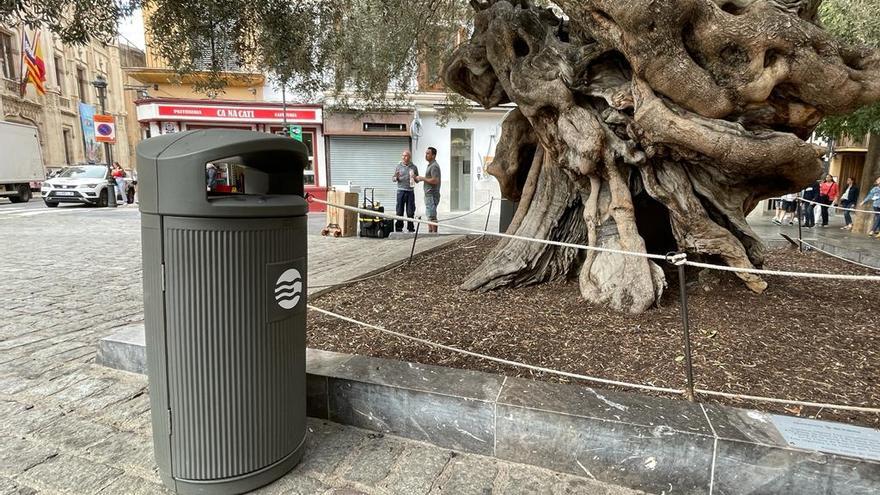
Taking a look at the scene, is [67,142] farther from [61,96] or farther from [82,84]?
[82,84]

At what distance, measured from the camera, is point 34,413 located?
2629mm

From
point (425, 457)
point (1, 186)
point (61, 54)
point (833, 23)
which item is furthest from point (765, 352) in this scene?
point (61, 54)

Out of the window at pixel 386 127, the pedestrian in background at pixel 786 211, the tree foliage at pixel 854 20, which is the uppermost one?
the tree foliage at pixel 854 20

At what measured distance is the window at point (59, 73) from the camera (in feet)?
118

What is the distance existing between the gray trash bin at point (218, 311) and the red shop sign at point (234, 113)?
1755 centimetres

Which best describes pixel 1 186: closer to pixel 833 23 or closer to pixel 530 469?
pixel 530 469

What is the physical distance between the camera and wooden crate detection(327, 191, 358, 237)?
1020cm

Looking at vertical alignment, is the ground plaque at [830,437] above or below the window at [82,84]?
below

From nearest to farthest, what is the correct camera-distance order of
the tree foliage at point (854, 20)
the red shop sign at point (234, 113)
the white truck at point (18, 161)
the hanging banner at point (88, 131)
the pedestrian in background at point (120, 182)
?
the tree foliage at point (854, 20)
the red shop sign at point (234, 113)
the white truck at point (18, 161)
the pedestrian in background at point (120, 182)
the hanging banner at point (88, 131)

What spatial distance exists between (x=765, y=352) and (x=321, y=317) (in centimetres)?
322

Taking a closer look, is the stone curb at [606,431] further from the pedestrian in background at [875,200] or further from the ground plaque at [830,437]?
the pedestrian in background at [875,200]

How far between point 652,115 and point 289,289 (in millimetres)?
2889

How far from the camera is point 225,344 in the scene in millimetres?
1836

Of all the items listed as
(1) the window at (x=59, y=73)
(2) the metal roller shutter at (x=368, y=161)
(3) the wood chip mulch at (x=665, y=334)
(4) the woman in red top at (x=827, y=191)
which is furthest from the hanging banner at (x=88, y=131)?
(4) the woman in red top at (x=827, y=191)
